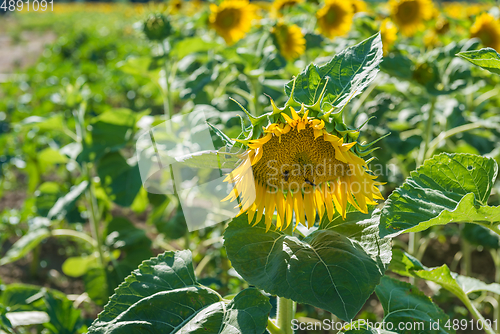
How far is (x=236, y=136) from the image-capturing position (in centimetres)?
131

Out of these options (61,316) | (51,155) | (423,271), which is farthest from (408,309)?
(51,155)

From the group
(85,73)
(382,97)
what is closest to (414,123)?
(382,97)

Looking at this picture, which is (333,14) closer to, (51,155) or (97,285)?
(51,155)

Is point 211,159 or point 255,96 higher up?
point 211,159

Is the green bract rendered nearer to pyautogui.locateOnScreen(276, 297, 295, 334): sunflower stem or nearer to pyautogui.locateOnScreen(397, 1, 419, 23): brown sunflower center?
pyautogui.locateOnScreen(276, 297, 295, 334): sunflower stem

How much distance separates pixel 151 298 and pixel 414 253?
117cm

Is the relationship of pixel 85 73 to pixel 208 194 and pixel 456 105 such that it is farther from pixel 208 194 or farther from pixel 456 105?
pixel 456 105

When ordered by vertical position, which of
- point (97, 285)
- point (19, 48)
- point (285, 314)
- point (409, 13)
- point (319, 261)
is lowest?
point (19, 48)

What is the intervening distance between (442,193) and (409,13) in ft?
5.66

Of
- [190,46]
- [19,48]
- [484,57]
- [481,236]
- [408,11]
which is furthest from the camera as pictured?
[19,48]

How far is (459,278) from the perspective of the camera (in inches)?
45.5

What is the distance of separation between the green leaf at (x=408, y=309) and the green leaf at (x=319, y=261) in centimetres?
28

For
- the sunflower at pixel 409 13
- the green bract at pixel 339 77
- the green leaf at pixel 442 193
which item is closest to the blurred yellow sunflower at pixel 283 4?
the sunflower at pixel 409 13

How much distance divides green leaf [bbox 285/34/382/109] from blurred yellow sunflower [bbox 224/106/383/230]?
0.28 feet
